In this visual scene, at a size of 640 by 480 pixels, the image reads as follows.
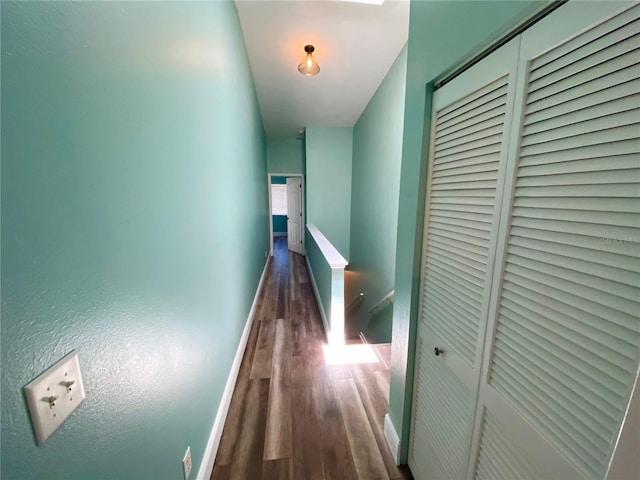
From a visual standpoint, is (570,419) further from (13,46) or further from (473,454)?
Result: (13,46)

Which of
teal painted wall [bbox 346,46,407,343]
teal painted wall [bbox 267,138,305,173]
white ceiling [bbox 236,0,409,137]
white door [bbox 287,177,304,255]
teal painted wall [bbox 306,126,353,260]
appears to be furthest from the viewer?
white door [bbox 287,177,304,255]

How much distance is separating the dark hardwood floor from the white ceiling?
2.91m

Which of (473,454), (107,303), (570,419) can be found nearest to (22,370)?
(107,303)

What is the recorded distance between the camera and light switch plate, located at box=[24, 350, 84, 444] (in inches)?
16.6

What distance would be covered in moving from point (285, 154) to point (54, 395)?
5.78 metres

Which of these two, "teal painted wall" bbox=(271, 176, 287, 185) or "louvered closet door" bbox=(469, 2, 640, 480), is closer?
"louvered closet door" bbox=(469, 2, 640, 480)

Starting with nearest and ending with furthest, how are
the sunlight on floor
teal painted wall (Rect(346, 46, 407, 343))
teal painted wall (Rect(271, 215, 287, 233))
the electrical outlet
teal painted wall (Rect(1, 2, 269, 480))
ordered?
teal painted wall (Rect(1, 2, 269, 480)), the electrical outlet, the sunlight on floor, teal painted wall (Rect(346, 46, 407, 343)), teal painted wall (Rect(271, 215, 287, 233))

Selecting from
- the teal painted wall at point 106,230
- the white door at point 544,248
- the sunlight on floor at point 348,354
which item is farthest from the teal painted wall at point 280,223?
the white door at point 544,248

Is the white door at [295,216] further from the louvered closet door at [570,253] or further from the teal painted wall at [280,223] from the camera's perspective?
the louvered closet door at [570,253]

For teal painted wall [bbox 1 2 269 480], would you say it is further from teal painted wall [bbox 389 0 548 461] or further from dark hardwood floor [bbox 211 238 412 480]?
teal painted wall [bbox 389 0 548 461]

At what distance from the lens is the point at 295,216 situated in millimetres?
6379

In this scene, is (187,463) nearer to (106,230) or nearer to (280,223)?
(106,230)

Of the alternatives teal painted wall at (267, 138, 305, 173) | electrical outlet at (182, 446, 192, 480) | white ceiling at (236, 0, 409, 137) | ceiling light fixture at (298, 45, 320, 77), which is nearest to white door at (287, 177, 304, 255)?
teal painted wall at (267, 138, 305, 173)

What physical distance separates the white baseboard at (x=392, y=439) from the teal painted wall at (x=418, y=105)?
4 cm
